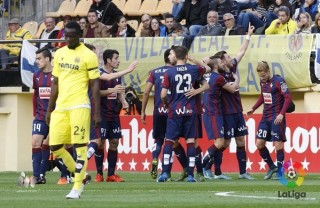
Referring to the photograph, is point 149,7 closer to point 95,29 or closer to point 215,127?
point 95,29

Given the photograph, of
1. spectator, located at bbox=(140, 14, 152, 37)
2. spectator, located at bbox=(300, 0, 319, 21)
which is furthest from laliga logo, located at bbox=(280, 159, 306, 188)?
spectator, located at bbox=(140, 14, 152, 37)

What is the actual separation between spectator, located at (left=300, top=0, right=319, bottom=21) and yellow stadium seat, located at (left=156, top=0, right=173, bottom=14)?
4734 millimetres

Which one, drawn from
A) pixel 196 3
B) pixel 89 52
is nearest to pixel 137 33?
pixel 196 3

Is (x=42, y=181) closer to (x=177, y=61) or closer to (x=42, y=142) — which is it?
(x=42, y=142)

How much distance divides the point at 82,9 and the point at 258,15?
22.1 feet

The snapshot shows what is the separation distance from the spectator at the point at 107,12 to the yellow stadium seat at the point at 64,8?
2.49 m

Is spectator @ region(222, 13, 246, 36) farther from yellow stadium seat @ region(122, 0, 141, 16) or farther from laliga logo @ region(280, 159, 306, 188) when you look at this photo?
yellow stadium seat @ region(122, 0, 141, 16)

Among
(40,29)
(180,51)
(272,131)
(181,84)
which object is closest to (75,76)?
(180,51)

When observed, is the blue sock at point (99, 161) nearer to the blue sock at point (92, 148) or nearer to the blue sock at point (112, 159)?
the blue sock at point (112, 159)

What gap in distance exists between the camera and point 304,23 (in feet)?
79.6

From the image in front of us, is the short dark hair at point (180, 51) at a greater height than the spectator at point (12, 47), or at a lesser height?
lesser

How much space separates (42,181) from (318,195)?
5.84 metres

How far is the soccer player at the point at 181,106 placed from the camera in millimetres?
18891

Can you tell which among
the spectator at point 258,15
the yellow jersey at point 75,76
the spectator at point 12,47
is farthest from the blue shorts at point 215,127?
the spectator at point 12,47
